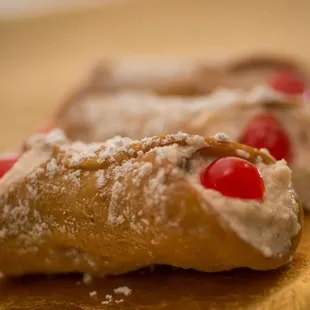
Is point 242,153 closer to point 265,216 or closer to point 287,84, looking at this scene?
point 265,216

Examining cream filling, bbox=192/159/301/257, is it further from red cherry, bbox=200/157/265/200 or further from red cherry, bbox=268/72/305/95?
red cherry, bbox=268/72/305/95

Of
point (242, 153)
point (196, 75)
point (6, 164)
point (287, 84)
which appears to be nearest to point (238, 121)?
point (242, 153)

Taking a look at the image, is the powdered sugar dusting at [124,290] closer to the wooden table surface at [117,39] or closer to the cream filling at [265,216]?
the cream filling at [265,216]

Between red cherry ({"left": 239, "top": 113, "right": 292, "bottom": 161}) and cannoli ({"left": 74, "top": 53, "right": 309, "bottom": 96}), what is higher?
cannoli ({"left": 74, "top": 53, "right": 309, "bottom": 96})

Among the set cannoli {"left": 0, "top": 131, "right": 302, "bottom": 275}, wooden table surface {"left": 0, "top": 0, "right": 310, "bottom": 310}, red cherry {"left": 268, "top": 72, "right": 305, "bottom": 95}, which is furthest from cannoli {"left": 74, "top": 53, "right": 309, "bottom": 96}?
cannoli {"left": 0, "top": 131, "right": 302, "bottom": 275}

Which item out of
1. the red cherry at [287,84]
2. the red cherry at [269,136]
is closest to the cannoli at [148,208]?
the red cherry at [269,136]

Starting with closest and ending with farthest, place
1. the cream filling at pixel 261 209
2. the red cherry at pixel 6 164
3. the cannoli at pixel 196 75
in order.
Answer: the cream filling at pixel 261 209, the red cherry at pixel 6 164, the cannoli at pixel 196 75

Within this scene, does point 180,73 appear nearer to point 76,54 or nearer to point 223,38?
point 223,38
